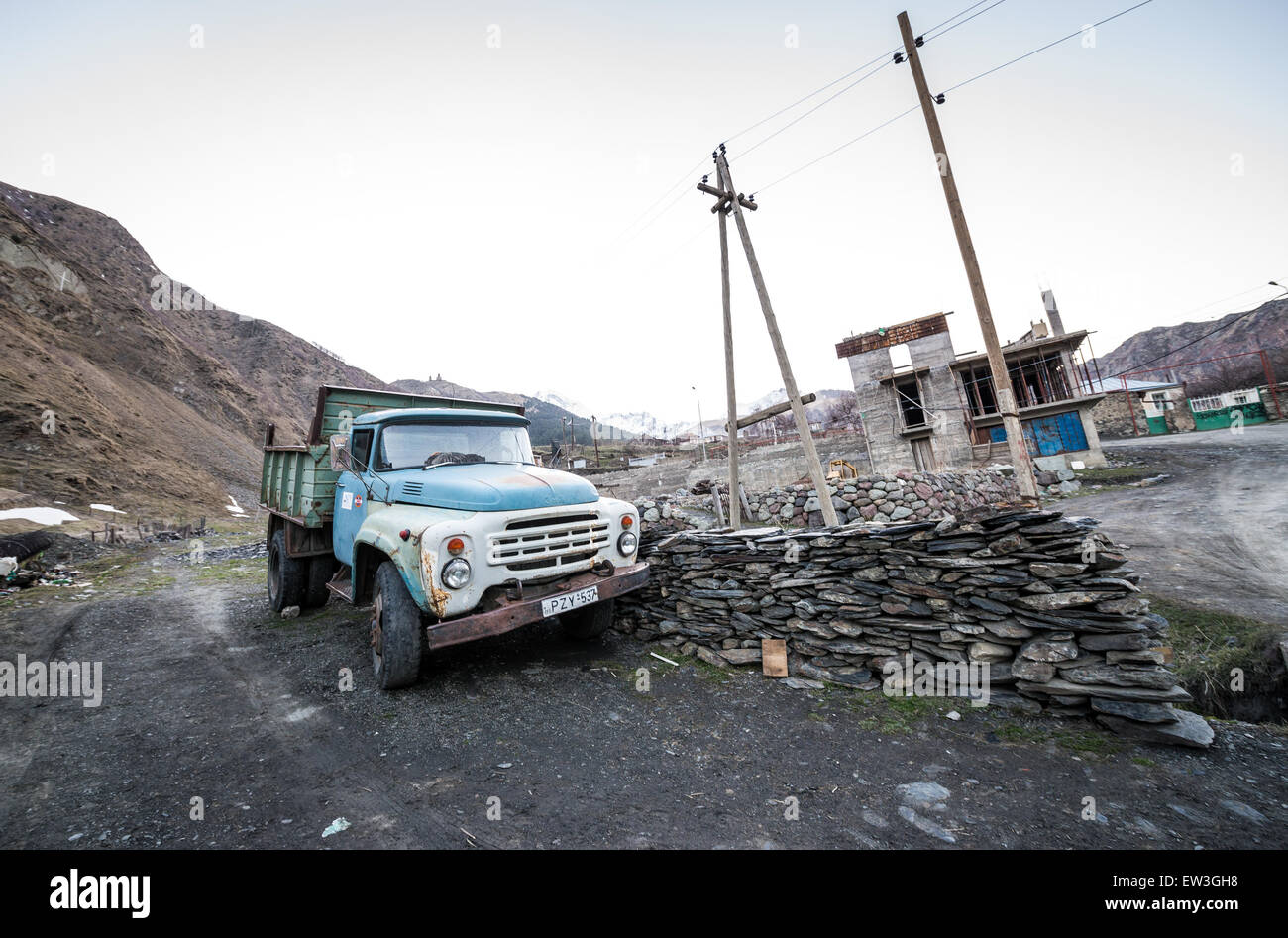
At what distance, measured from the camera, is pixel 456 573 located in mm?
3869

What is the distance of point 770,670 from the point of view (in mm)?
4613

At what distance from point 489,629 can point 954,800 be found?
3.23 metres

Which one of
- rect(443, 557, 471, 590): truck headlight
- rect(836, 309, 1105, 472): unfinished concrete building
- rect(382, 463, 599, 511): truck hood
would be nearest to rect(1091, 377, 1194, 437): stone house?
rect(836, 309, 1105, 472): unfinished concrete building

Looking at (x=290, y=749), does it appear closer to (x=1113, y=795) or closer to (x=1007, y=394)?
(x=1113, y=795)

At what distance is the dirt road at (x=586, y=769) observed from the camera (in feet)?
8.39

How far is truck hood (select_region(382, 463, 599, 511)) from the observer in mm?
4215

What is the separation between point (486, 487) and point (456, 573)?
78 cm

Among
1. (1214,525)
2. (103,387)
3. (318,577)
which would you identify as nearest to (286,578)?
(318,577)

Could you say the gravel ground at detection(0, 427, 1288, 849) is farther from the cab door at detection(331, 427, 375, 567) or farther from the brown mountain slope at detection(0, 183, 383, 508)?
the brown mountain slope at detection(0, 183, 383, 508)

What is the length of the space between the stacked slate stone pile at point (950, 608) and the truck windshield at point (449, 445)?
2167mm

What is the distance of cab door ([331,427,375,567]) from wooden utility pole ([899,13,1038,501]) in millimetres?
7639

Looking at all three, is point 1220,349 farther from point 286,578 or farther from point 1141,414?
point 286,578

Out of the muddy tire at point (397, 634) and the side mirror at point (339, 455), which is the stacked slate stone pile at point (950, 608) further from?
the side mirror at point (339, 455)

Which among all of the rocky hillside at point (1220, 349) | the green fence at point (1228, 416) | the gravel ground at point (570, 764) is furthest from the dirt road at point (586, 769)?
the green fence at point (1228, 416)
